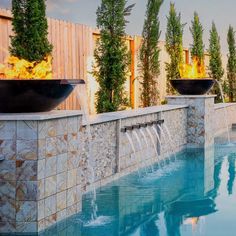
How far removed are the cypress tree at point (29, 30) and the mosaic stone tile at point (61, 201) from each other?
5866 millimetres

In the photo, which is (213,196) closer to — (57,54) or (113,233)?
(113,233)

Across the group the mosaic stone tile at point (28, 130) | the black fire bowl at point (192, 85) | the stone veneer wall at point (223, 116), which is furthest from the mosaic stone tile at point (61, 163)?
the stone veneer wall at point (223, 116)

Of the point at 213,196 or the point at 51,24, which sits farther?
the point at 51,24

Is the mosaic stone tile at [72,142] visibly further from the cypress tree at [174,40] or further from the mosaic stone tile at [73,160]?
the cypress tree at [174,40]

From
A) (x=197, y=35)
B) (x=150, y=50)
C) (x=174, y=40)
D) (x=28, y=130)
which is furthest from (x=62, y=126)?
(x=197, y=35)

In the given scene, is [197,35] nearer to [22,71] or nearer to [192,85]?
[192,85]

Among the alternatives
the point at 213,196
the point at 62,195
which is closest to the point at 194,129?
the point at 213,196

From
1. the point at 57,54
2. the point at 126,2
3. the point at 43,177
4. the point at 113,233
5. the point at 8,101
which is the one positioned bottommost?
the point at 113,233

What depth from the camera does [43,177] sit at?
6.20m

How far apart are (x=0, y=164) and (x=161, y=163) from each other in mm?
6045

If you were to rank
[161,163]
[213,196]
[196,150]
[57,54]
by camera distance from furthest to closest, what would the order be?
[57,54], [196,150], [161,163], [213,196]

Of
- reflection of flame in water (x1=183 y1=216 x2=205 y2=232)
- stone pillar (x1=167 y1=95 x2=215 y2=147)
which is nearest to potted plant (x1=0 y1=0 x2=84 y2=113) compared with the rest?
reflection of flame in water (x1=183 y1=216 x2=205 y2=232)

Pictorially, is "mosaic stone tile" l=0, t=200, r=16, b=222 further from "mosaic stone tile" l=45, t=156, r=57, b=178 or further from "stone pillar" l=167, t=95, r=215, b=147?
"stone pillar" l=167, t=95, r=215, b=147

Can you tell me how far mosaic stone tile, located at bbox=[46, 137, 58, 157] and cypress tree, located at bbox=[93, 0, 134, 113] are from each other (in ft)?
26.1
